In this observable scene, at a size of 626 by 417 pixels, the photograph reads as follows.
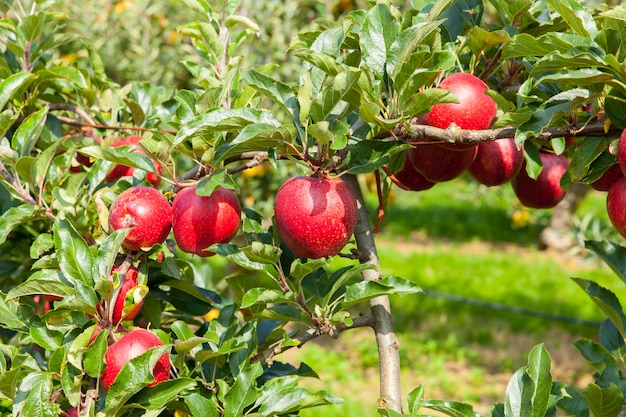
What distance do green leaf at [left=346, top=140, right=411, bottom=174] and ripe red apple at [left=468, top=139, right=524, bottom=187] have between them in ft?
0.90

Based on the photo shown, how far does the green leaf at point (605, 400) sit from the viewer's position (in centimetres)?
99

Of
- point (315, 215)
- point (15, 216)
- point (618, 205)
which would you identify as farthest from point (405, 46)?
point (15, 216)

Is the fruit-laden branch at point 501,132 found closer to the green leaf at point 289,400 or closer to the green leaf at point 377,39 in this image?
the green leaf at point 377,39

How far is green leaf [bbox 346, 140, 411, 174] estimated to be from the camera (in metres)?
0.94

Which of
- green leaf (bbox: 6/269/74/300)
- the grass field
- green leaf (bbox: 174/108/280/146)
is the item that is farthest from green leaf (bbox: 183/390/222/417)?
the grass field

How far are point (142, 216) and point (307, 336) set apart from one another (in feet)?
1.00

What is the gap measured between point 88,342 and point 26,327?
157 millimetres

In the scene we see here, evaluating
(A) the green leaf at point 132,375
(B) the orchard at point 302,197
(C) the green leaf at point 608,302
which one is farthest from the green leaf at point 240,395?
(C) the green leaf at point 608,302

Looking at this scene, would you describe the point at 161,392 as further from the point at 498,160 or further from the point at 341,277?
the point at 498,160

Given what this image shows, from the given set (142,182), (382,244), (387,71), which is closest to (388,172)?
(387,71)

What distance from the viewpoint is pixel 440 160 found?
1108 millimetres

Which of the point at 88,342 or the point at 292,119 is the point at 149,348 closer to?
the point at 88,342

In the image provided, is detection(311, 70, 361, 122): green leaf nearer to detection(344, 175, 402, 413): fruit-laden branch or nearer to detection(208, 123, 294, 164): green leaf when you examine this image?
detection(208, 123, 294, 164): green leaf

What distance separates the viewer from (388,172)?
1.14 meters
